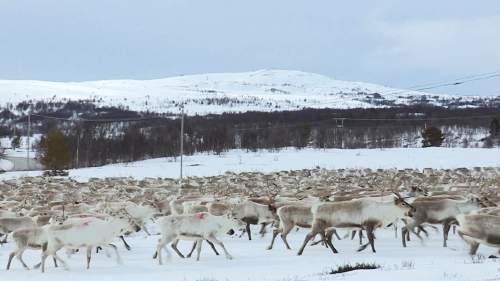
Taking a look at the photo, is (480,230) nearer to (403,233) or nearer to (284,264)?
(403,233)

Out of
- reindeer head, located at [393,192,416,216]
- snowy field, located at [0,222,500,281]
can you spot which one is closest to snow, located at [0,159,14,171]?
snowy field, located at [0,222,500,281]

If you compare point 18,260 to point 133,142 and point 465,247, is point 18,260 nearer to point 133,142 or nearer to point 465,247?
point 465,247

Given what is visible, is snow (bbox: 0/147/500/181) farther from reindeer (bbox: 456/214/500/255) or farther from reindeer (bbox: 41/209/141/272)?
reindeer (bbox: 456/214/500/255)

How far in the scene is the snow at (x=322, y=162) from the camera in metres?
51.6

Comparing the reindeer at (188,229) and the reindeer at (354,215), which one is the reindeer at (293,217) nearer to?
the reindeer at (354,215)

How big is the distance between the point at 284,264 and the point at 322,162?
45.6 metres

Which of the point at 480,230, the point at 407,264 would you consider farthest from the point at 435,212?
the point at 407,264

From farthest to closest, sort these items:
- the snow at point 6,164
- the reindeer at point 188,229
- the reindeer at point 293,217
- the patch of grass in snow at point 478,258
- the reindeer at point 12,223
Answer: the snow at point 6,164 < the reindeer at point 12,223 < the reindeer at point 293,217 < the reindeer at point 188,229 < the patch of grass in snow at point 478,258

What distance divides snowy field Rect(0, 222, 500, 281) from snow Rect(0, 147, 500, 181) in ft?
120

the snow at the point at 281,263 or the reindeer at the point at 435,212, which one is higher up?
the reindeer at the point at 435,212

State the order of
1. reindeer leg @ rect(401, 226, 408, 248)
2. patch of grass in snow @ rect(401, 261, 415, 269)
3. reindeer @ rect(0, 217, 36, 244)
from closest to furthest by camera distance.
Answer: patch of grass in snow @ rect(401, 261, 415, 269) < reindeer leg @ rect(401, 226, 408, 248) < reindeer @ rect(0, 217, 36, 244)

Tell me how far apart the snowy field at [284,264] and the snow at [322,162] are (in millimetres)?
36449

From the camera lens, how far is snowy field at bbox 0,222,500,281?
8.92m

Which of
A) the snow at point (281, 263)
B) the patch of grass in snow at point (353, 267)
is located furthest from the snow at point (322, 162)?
the patch of grass in snow at point (353, 267)
